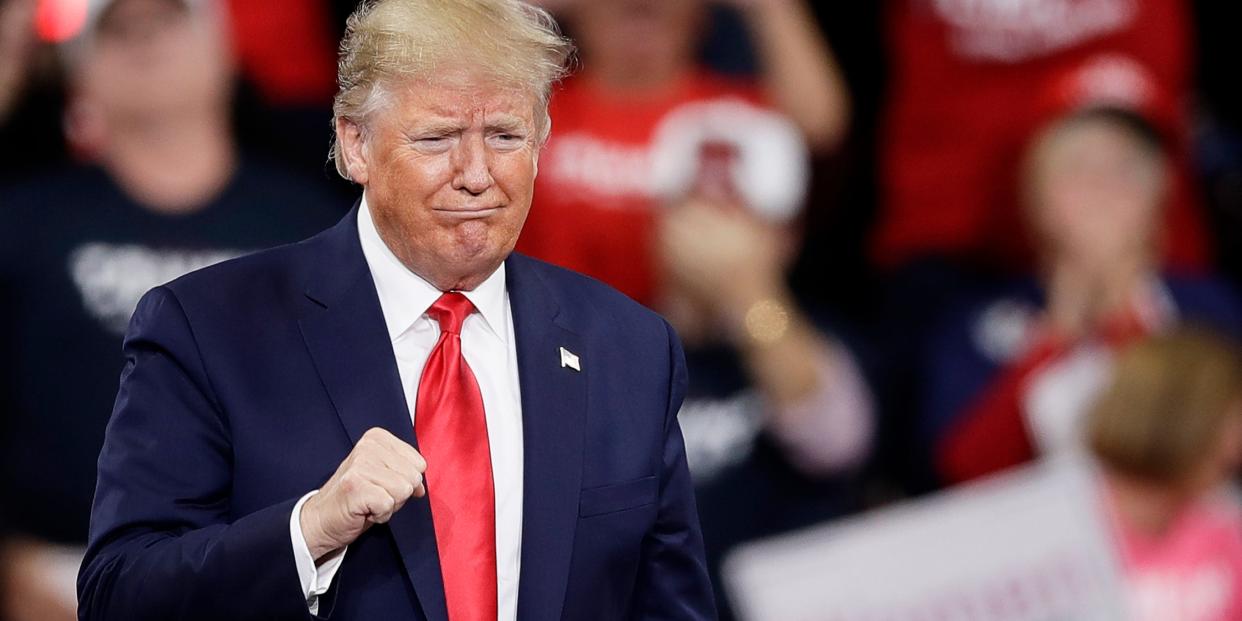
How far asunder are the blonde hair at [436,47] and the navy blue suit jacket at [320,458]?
0.49 feet

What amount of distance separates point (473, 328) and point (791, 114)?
2.61 m

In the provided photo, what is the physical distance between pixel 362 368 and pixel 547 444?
0.58 ft

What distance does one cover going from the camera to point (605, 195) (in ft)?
12.6

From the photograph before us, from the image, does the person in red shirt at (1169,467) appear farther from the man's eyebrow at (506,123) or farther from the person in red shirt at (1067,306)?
the man's eyebrow at (506,123)

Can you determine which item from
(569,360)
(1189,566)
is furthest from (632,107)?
(569,360)

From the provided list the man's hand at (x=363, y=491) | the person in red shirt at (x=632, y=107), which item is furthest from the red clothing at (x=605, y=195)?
the man's hand at (x=363, y=491)

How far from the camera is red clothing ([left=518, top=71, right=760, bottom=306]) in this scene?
382 cm

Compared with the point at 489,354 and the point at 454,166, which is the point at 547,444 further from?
the point at 454,166

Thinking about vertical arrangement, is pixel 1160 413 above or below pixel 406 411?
below

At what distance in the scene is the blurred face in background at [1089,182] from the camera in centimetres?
414

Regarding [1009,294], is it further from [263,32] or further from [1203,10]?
[263,32]

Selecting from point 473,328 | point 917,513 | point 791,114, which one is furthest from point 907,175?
point 473,328

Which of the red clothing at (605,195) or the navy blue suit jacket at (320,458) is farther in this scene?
the red clothing at (605,195)

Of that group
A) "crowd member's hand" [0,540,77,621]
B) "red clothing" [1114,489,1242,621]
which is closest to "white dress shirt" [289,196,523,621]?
"crowd member's hand" [0,540,77,621]
